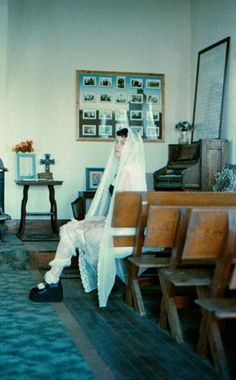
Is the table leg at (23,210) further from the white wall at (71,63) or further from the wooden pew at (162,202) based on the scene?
the wooden pew at (162,202)

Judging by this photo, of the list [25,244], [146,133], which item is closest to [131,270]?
[25,244]

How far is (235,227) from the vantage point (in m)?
3.21

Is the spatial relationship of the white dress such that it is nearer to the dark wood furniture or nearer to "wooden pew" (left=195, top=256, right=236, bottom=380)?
"wooden pew" (left=195, top=256, right=236, bottom=380)

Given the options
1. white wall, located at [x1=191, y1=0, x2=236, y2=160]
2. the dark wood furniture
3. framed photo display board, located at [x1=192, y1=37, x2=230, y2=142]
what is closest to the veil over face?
the dark wood furniture

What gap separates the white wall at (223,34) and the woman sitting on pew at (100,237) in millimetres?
2977

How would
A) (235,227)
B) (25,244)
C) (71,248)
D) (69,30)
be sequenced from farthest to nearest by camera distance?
1. (69,30)
2. (25,244)
3. (71,248)
4. (235,227)

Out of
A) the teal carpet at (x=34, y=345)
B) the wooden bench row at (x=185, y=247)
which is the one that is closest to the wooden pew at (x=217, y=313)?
the wooden bench row at (x=185, y=247)

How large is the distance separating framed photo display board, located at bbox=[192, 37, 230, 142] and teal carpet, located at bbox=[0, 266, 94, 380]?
4.29 m

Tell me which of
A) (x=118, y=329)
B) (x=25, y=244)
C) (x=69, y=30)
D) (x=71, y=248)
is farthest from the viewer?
(x=69, y=30)

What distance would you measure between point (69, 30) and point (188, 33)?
1.87 meters

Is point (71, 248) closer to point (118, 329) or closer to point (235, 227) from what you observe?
point (118, 329)

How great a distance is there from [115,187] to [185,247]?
1.65 m

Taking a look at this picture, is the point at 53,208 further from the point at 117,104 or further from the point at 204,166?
the point at 204,166

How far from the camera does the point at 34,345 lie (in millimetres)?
3555
